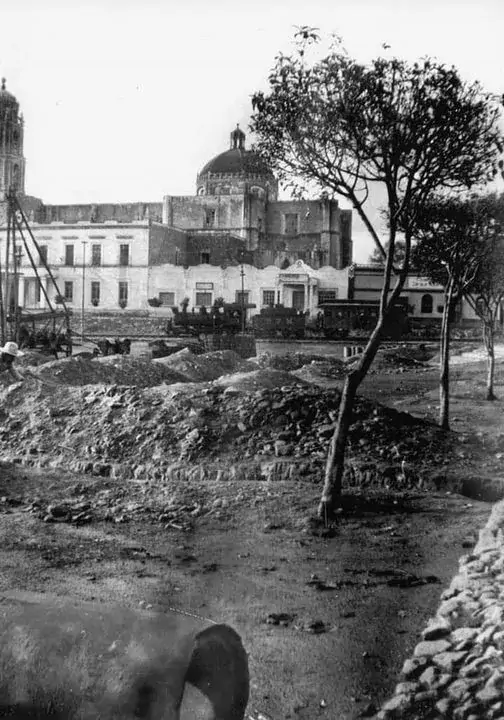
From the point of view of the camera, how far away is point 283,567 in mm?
7445

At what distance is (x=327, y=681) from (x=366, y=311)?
114 feet

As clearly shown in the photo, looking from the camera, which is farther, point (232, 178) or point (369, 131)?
point (232, 178)

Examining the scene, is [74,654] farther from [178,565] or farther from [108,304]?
[108,304]

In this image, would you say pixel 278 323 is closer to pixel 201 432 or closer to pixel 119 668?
pixel 201 432

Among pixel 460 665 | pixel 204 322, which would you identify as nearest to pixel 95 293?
pixel 204 322

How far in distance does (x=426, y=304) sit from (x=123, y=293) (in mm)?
16308

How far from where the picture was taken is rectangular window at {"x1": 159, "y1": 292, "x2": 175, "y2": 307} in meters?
38.7

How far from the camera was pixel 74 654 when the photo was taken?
156 inches

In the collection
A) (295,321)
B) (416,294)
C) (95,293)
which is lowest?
(295,321)

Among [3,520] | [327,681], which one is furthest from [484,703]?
[3,520]

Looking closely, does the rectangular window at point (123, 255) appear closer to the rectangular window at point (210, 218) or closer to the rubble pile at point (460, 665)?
the rectangular window at point (210, 218)

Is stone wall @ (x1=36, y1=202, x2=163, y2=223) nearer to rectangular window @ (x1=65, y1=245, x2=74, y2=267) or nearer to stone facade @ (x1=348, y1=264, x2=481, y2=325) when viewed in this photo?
rectangular window @ (x1=65, y1=245, x2=74, y2=267)

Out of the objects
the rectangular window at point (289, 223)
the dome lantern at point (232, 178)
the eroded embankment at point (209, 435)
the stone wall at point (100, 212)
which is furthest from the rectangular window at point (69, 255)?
the eroded embankment at point (209, 435)

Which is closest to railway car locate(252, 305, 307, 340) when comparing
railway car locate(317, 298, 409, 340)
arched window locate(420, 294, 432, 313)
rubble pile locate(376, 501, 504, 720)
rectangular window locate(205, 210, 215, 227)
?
railway car locate(317, 298, 409, 340)
